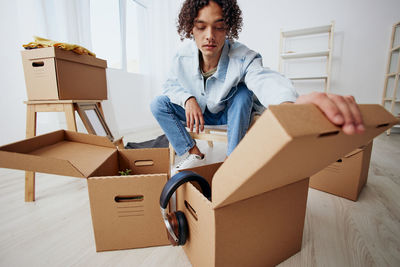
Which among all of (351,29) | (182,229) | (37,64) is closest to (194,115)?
(182,229)

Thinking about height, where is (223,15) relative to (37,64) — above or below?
above

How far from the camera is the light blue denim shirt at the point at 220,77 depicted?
26.7 inches

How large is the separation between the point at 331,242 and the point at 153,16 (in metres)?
2.64

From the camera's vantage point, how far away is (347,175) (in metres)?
0.72

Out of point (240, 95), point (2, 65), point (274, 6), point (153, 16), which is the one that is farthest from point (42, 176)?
point (274, 6)

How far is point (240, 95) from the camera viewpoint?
32.4 inches

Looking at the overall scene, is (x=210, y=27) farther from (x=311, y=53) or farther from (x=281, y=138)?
(x=311, y=53)

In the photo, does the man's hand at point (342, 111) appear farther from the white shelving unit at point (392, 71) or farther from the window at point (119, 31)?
the white shelving unit at point (392, 71)

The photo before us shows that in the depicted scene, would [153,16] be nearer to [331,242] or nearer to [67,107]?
[67,107]

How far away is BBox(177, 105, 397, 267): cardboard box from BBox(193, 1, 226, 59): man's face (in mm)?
476

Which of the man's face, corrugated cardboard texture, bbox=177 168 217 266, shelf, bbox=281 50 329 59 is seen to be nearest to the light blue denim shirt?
the man's face

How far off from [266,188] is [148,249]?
37 centimetres

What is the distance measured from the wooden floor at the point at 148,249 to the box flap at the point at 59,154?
230 mm

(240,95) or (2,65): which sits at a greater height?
(2,65)
